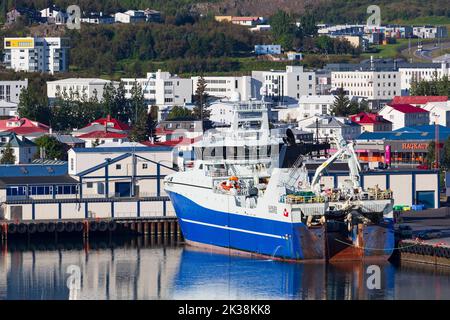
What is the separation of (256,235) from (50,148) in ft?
65.8

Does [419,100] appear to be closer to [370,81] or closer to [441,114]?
[441,114]

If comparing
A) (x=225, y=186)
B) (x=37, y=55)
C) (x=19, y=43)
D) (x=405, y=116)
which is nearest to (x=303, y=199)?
(x=225, y=186)

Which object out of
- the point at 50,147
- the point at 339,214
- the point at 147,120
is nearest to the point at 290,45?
the point at 147,120

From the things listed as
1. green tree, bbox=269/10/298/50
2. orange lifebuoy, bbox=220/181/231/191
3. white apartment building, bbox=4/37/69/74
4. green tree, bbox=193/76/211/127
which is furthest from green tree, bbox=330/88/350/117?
orange lifebuoy, bbox=220/181/231/191

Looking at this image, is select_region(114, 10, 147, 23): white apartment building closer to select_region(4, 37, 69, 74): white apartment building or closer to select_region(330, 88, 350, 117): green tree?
select_region(4, 37, 69, 74): white apartment building

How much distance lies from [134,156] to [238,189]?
606 cm

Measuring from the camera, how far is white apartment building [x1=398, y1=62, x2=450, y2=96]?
96.1m

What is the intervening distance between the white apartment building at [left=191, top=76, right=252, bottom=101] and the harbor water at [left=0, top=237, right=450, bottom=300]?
4208 cm

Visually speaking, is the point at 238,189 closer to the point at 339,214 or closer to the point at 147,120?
the point at 339,214

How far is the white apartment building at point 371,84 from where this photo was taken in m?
93.2

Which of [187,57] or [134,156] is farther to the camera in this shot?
[187,57]

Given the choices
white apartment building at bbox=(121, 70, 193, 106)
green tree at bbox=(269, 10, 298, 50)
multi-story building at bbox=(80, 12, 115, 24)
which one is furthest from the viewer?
multi-story building at bbox=(80, 12, 115, 24)

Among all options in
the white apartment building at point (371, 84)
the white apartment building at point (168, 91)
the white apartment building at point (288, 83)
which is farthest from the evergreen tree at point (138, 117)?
the white apartment building at point (371, 84)

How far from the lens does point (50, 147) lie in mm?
61500
